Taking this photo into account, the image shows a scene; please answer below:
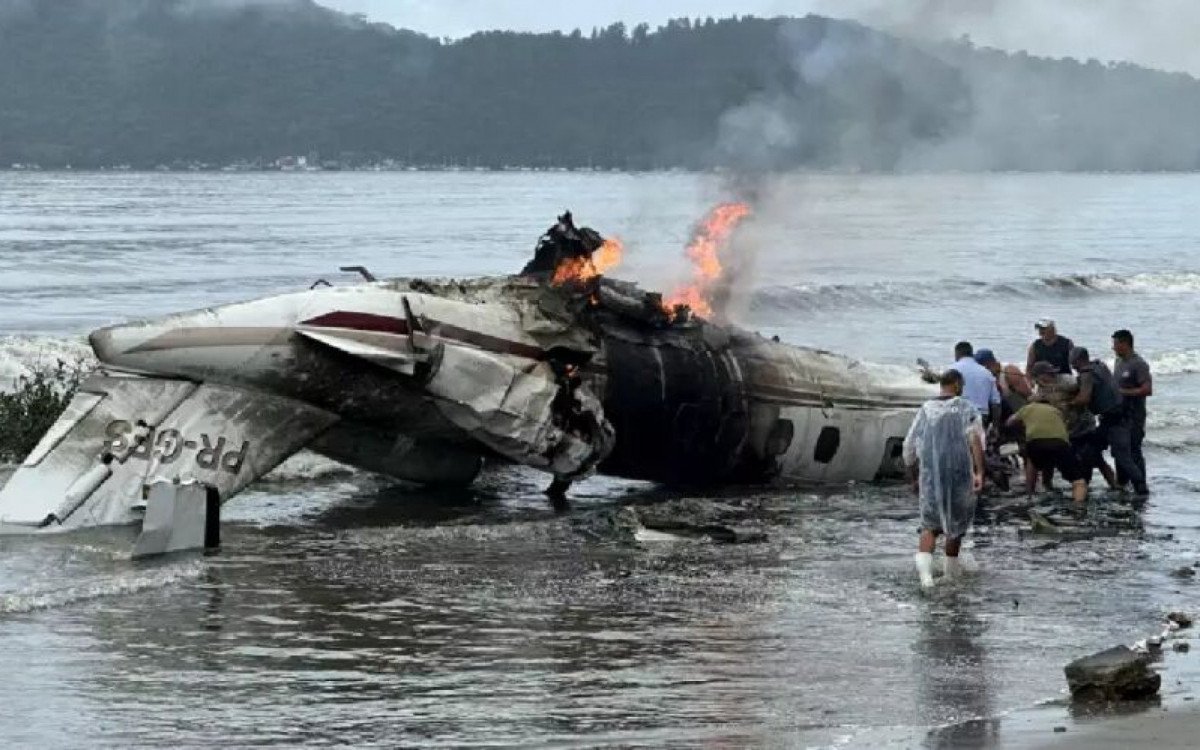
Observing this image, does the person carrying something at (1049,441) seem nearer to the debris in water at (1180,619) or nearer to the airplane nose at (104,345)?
the debris in water at (1180,619)

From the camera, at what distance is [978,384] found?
23.4 meters

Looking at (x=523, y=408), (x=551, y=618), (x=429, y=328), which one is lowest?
(x=551, y=618)

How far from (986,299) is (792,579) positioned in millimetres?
43560

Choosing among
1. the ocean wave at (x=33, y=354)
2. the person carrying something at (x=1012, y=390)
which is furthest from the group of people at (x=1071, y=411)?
the ocean wave at (x=33, y=354)

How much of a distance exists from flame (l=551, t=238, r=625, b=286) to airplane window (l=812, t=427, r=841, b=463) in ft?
11.0

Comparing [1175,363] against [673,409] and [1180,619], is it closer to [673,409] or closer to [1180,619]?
[673,409]

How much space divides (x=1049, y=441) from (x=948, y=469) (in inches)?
231

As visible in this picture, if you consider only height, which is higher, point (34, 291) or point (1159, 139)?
point (1159, 139)

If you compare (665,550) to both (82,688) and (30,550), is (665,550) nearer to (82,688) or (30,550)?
(30,550)

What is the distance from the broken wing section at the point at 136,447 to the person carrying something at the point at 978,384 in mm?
7982

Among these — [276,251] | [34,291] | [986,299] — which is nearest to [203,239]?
[276,251]

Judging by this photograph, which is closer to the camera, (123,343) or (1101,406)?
(123,343)

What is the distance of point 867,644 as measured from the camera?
14859 millimetres

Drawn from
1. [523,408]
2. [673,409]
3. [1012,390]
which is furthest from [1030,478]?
[523,408]
